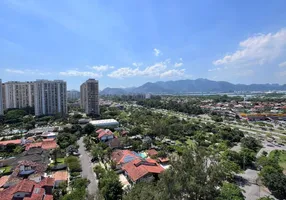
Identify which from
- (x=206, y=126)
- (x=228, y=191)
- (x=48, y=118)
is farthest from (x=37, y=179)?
(x=48, y=118)

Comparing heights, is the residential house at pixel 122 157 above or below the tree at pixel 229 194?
below

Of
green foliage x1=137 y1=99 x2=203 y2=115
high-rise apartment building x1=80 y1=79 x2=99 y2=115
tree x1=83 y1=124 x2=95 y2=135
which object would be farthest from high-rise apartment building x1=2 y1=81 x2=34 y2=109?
green foliage x1=137 y1=99 x2=203 y2=115

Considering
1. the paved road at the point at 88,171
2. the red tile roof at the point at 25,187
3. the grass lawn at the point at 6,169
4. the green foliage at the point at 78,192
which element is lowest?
the grass lawn at the point at 6,169

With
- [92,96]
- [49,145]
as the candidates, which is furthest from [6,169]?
[92,96]

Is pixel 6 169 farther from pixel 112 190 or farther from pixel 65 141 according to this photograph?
pixel 112 190

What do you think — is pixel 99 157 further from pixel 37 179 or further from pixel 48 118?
pixel 48 118

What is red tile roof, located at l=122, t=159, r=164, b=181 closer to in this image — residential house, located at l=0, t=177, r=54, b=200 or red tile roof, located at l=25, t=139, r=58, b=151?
residential house, located at l=0, t=177, r=54, b=200

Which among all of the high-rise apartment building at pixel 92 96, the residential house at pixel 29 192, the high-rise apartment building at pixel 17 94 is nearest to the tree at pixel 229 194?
the residential house at pixel 29 192

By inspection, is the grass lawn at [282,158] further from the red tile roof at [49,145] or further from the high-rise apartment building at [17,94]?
the high-rise apartment building at [17,94]
